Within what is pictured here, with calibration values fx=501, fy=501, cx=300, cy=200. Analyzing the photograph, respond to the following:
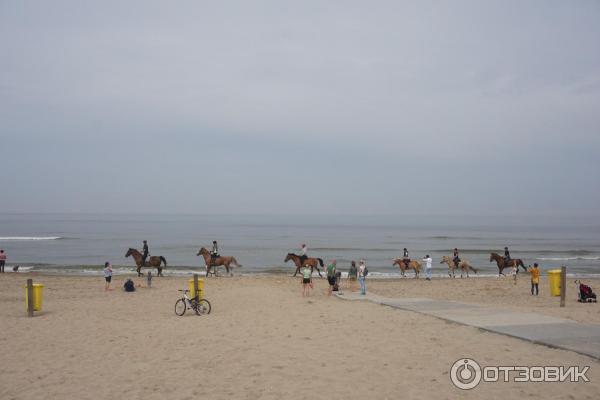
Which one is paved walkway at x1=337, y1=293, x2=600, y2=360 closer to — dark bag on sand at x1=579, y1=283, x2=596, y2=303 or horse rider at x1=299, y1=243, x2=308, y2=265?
dark bag on sand at x1=579, y1=283, x2=596, y2=303

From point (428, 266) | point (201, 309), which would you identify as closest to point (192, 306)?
point (201, 309)

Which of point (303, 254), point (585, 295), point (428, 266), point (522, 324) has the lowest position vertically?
point (428, 266)

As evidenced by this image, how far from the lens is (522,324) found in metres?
12.9

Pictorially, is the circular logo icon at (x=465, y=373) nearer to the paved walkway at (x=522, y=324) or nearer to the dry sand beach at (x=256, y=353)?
the dry sand beach at (x=256, y=353)

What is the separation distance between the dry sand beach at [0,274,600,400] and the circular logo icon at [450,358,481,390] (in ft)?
0.53

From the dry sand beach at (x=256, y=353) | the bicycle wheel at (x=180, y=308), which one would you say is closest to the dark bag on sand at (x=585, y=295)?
the dry sand beach at (x=256, y=353)

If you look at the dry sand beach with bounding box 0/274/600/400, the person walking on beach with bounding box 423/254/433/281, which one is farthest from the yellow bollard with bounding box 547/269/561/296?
the person walking on beach with bounding box 423/254/433/281

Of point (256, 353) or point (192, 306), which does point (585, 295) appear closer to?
point (256, 353)

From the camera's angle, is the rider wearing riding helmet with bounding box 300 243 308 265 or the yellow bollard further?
the rider wearing riding helmet with bounding box 300 243 308 265

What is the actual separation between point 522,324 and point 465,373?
4.92m

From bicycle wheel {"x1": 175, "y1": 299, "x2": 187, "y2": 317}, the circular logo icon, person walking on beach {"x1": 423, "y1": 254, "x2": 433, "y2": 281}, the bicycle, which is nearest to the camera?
the circular logo icon

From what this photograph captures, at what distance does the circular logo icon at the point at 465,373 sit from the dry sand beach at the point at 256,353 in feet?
0.53

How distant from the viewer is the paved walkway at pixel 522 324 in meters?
10.5

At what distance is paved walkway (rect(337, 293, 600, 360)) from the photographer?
1055cm
